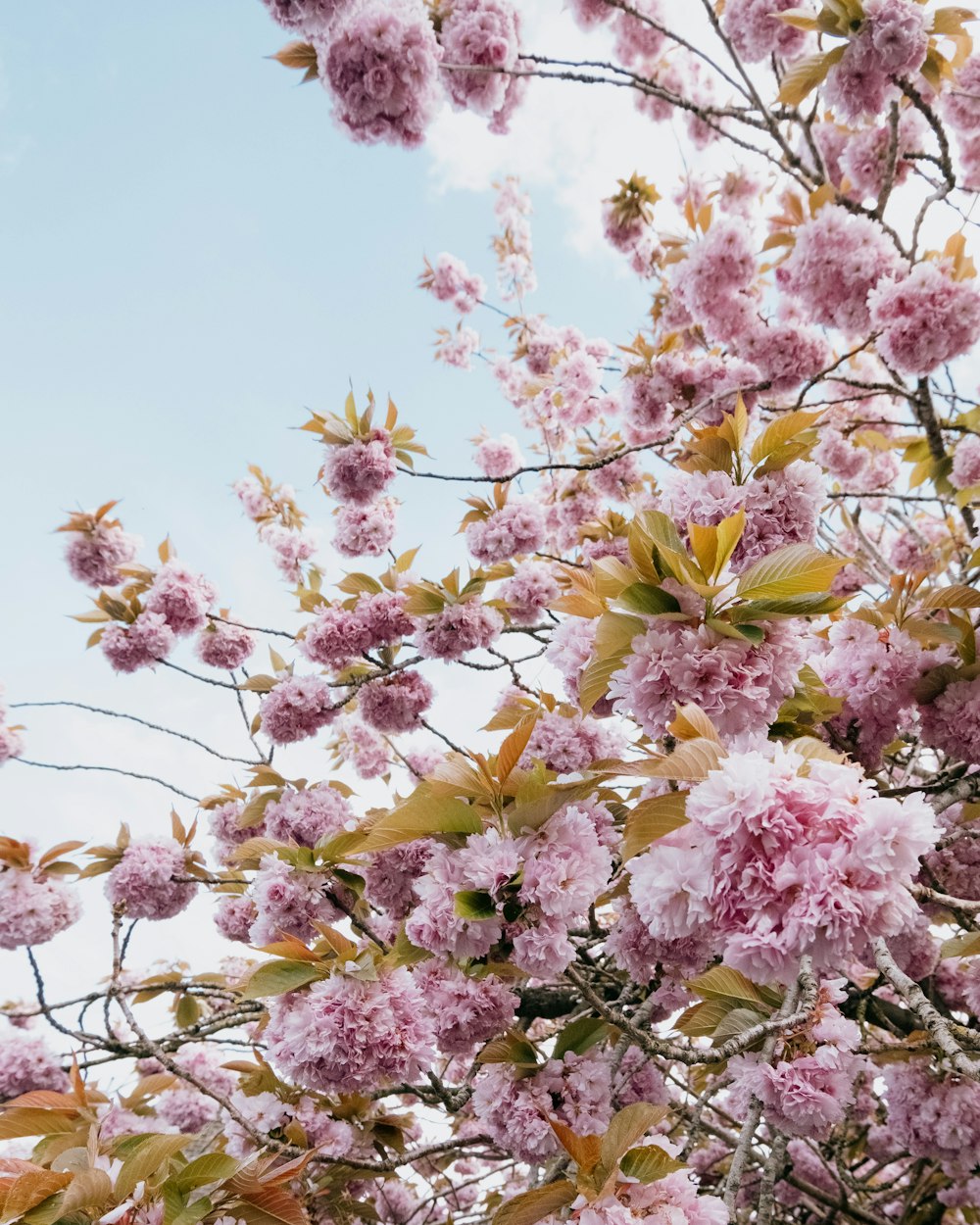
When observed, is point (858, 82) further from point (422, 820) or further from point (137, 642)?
point (137, 642)

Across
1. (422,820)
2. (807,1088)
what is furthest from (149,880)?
(807,1088)

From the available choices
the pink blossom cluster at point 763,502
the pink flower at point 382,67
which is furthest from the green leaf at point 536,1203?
the pink flower at point 382,67

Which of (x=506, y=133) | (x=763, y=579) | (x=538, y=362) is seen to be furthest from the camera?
(x=538, y=362)

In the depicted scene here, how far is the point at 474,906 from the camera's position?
1.24 m

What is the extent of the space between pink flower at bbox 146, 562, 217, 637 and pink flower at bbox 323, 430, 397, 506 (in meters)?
1.28

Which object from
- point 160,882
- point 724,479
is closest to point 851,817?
point 724,479

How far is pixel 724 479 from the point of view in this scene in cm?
160

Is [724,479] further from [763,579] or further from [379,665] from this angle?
[379,665]

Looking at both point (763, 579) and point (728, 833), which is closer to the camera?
point (728, 833)

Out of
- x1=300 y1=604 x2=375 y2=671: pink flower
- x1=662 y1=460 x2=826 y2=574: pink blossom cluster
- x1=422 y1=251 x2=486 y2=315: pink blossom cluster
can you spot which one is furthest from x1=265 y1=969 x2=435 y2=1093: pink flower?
x1=422 y1=251 x2=486 y2=315: pink blossom cluster

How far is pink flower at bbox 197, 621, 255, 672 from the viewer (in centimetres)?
452

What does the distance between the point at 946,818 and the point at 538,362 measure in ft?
17.8

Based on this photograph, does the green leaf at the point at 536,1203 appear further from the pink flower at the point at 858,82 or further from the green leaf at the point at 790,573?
the pink flower at the point at 858,82

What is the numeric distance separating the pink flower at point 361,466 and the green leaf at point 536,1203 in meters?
2.74
